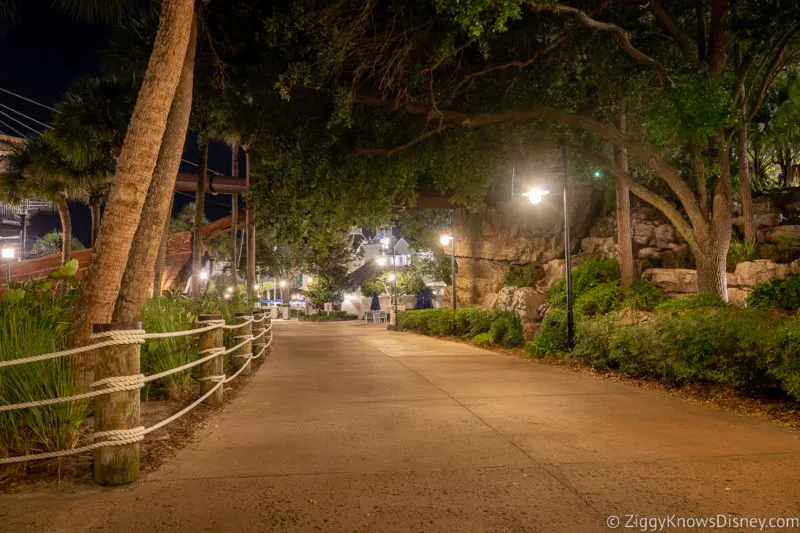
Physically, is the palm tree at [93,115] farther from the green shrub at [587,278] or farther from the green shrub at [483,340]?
the green shrub at [587,278]

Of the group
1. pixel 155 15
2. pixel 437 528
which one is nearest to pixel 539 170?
pixel 155 15

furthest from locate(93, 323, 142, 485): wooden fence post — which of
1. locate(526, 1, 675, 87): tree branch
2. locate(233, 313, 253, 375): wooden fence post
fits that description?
locate(526, 1, 675, 87): tree branch

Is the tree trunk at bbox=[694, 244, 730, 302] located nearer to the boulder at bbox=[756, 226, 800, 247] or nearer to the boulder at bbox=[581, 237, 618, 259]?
the boulder at bbox=[756, 226, 800, 247]

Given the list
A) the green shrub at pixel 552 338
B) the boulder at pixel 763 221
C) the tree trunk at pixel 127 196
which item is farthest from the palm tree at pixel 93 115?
the boulder at pixel 763 221

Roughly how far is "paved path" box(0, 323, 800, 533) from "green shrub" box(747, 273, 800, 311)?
20.5ft

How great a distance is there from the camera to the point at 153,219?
7285mm

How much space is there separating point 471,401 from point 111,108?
14.6m

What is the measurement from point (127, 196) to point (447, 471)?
4748 mm

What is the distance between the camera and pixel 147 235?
721 centimetres

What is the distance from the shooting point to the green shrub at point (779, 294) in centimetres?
1133

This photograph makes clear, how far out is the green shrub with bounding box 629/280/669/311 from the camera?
1352 centimetres

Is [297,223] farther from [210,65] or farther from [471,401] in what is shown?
[471,401]

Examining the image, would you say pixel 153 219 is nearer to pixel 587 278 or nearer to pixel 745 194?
pixel 587 278

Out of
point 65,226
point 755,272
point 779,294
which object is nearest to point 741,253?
point 755,272
